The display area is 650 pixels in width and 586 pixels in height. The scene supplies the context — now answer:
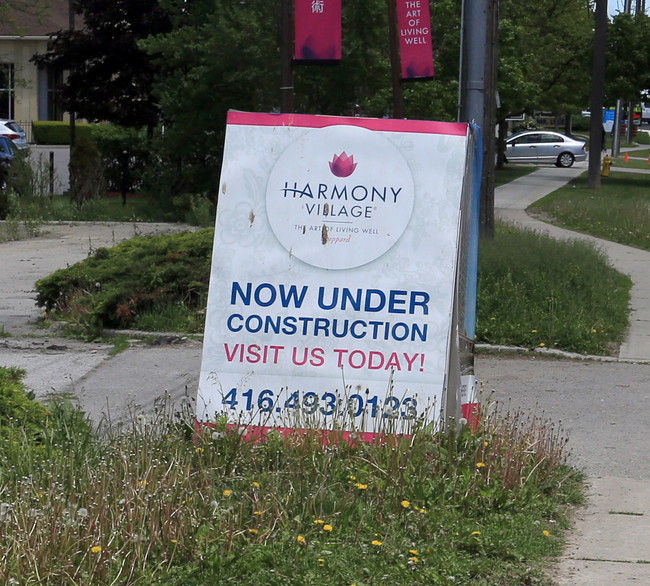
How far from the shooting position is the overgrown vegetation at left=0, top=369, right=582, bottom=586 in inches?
163

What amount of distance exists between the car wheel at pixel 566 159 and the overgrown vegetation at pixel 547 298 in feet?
122

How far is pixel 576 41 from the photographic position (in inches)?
1655

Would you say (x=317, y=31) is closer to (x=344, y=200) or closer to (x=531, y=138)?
(x=344, y=200)

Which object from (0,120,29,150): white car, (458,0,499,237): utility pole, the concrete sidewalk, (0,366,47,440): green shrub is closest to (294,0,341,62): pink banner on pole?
(458,0,499,237): utility pole

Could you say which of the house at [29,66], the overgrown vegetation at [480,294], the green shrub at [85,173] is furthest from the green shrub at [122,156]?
the house at [29,66]

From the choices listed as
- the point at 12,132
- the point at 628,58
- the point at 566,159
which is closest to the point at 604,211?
the point at 628,58

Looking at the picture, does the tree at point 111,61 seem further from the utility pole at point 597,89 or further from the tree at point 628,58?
the tree at point 628,58

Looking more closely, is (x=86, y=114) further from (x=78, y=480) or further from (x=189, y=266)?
(x=78, y=480)

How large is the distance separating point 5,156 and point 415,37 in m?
15.3

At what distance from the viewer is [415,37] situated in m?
12.8

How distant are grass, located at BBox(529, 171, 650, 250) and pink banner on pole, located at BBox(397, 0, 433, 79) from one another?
7263 millimetres

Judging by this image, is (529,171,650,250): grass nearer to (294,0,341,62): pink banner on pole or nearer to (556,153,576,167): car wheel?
(294,0,341,62): pink banner on pole

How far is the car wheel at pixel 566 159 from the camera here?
48812 mm

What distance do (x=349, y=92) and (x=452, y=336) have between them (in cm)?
1752
